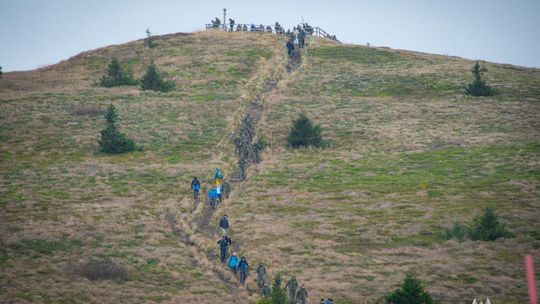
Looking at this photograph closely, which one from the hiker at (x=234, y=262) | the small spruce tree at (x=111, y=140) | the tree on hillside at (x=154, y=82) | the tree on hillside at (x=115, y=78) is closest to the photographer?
the hiker at (x=234, y=262)

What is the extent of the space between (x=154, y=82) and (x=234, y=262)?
42.5 metres

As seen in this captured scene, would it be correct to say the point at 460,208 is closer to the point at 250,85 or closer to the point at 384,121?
the point at 384,121

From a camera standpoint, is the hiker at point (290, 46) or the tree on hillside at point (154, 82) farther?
the hiker at point (290, 46)

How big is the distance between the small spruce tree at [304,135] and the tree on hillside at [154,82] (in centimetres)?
2021

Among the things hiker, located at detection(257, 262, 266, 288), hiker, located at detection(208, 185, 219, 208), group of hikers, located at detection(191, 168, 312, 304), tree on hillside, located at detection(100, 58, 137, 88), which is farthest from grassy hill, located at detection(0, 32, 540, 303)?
tree on hillside, located at detection(100, 58, 137, 88)

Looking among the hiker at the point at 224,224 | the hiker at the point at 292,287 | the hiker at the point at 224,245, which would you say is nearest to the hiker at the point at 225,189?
the hiker at the point at 224,224

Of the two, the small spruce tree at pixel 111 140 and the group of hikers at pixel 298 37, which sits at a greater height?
the group of hikers at pixel 298 37

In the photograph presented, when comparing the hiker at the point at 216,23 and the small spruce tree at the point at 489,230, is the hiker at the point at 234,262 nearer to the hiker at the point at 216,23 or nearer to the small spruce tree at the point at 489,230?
the small spruce tree at the point at 489,230

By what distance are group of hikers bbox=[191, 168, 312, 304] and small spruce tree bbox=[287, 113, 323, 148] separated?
1255cm

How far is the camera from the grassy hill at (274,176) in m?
31.4

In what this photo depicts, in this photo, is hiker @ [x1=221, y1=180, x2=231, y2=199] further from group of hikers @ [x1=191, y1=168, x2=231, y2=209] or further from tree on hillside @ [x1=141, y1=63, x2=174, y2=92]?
tree on hillside @ [x1=141, y1=63, x2=174, y2=92]

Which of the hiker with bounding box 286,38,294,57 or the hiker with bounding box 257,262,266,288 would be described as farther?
the hiker with bounding box 286,38,294,57

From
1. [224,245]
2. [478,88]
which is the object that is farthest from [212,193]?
[478,88]

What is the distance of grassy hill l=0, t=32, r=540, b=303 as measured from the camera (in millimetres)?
31359
